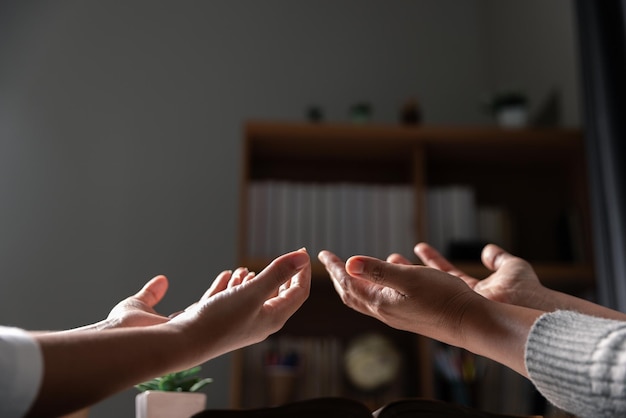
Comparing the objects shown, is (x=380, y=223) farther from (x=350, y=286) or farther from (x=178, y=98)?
(x=350, y=286)

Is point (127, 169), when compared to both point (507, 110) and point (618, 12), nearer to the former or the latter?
point (507, 110)

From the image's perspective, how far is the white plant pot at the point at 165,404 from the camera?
81cm

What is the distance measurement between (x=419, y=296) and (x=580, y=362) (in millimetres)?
254

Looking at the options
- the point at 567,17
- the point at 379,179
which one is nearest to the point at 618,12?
the point at 567,17

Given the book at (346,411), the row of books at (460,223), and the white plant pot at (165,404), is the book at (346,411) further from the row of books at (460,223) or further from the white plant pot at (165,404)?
the row of books at (460,223)

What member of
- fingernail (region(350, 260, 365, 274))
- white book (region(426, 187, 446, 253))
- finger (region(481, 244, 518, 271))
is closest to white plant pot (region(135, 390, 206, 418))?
fingernail (region(350, 260, 365, 274))

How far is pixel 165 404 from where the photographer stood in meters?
0.82

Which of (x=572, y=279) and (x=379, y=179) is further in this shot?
(x=379, y=179)

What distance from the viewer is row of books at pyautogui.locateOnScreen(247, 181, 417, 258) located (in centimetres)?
212

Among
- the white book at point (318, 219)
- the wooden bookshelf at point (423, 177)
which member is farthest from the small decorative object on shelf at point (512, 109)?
the white book at point (318, 219)

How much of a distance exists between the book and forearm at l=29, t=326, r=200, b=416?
7cm

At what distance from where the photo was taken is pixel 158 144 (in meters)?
2.47

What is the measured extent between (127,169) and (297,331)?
0.79m

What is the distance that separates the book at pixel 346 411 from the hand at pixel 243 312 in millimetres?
104
